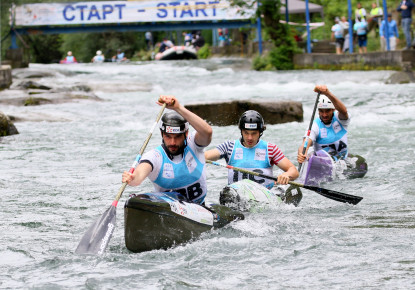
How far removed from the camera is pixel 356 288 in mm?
5500

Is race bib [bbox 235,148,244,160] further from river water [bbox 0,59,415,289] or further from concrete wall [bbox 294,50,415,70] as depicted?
concrete wall [bbox 294,50,415,70]

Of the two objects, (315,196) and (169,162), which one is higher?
(169,162)

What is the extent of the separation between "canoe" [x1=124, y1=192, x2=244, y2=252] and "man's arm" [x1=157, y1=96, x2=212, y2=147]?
56 centimetres

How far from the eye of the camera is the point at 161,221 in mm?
6348

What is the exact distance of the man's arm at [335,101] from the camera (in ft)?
30.2

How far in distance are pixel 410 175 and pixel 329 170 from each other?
125 centimetres

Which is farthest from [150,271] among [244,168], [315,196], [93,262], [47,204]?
[315,196]

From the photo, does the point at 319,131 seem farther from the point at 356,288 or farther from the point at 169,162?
the point at 356,288

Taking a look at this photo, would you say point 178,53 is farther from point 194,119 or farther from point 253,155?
point 194,119

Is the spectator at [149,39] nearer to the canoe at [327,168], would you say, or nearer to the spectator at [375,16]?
the spectator at [375,16]

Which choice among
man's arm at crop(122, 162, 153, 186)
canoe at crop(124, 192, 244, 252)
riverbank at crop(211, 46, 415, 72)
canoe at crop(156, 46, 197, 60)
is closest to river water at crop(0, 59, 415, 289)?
canoe at crop(124, 192, 244, 252)

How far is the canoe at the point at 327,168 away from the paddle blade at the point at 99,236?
4082 mm

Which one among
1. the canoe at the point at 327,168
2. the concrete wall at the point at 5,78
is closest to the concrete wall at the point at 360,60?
the concrete wall at the point at 5,78

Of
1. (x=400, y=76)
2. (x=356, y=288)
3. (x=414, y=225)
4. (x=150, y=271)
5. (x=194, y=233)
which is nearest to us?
(x=356, y=288)
